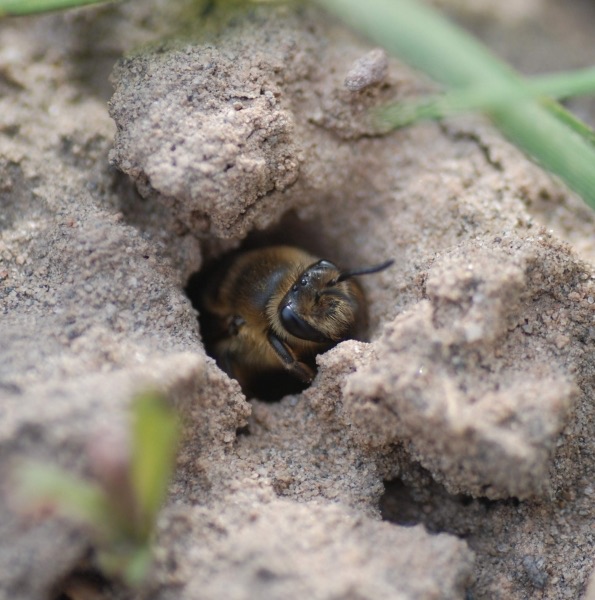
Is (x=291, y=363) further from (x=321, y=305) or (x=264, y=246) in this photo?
(x=264, y=246)

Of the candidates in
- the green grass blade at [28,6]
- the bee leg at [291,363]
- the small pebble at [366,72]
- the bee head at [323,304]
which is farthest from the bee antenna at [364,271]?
the green grass blade at [28,6]

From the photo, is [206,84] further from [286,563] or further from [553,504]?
[553,504]

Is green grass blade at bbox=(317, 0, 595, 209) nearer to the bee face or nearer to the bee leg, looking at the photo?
the bee face

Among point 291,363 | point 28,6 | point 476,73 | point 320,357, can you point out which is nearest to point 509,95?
point 476,73

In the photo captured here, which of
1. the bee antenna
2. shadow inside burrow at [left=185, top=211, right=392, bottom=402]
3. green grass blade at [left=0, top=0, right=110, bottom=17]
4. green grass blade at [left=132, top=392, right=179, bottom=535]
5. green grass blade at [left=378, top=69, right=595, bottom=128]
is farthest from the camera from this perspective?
shadow inside burrow at [left=185, top=211, right=392, bottom=402]

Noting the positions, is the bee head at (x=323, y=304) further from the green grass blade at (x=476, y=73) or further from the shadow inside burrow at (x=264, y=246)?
the green grass blade at (x=476, y=73)

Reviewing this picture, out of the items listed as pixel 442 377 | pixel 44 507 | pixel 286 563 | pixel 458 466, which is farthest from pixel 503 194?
pixel 44 507

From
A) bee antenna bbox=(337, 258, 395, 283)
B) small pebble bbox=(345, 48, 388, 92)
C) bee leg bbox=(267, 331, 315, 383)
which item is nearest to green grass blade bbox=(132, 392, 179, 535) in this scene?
bee leg bbox=(267, 331, 315, 383)
